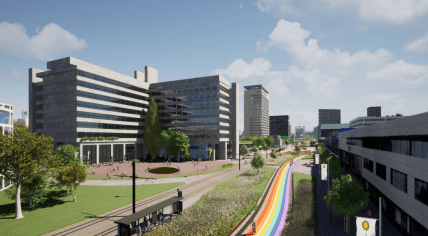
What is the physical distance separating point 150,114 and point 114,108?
1287cm

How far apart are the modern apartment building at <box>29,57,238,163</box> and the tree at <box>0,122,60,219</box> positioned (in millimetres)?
46180

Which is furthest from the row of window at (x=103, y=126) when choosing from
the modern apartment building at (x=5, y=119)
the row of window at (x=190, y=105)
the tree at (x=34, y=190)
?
the tree at (x=34, y=190)

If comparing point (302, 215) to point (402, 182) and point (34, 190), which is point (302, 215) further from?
point (34, 190)

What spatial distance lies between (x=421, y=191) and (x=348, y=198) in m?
6.46

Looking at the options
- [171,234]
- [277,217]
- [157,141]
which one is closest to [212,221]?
[171,234]

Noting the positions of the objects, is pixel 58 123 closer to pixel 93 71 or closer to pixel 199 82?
pixel 93 71

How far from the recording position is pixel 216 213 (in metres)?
26.7

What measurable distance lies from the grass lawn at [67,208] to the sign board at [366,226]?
27.3m

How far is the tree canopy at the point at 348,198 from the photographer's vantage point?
75.1 ft

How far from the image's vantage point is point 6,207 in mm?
29922

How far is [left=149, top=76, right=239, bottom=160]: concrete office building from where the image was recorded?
86562mm

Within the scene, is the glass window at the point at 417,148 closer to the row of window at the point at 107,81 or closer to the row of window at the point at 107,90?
the row of window at the point at 107,90

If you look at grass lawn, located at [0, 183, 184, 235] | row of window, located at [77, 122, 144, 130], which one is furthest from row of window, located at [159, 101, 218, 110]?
grass lawn, located at [0, 183, 184, 235]

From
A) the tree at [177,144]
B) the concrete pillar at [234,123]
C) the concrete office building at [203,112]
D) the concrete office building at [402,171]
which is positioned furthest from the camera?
the concrete pillar at [234,123]
